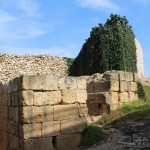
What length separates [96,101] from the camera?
1245cm

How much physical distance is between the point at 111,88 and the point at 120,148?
4885mm

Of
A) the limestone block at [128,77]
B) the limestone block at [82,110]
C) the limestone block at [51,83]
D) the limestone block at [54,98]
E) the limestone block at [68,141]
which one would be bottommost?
the limestone block at [68,141]

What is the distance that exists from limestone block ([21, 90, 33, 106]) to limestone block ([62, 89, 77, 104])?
970 mm

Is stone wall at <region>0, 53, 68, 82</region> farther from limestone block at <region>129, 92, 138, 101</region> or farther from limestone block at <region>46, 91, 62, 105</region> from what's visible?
limestone block at <region>46, 91, 62, 105</region>

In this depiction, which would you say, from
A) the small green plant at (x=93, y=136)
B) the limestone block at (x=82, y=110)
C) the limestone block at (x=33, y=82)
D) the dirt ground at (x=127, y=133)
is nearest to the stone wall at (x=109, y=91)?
the dirt ground at (x=127, y=133)

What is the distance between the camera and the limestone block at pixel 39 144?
772 cm

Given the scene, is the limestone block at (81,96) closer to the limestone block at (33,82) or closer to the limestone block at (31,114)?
the limestone block at (33,82)

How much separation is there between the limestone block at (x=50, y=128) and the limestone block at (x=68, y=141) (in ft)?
0.61

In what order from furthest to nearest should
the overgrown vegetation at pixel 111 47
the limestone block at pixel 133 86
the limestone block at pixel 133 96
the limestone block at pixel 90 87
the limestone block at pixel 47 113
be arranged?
the overgrown vegetation at pixel 111 47 < the limestone block at pixel 133 86 < the limestone block at pixel 133 96 < the limestone block at pixel 90 87 < the limestone block at pixel 47 113

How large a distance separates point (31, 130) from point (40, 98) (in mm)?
836

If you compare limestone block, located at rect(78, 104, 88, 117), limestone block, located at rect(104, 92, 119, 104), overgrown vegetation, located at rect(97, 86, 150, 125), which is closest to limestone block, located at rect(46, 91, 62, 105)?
limestone block, located at rect(78, 104, 88, 117)

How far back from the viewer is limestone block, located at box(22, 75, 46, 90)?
7837 mm

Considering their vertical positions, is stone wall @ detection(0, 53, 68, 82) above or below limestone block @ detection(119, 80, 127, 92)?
above

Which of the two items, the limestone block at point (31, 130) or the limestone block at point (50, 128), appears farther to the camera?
the limestone block at point (50, 128)
